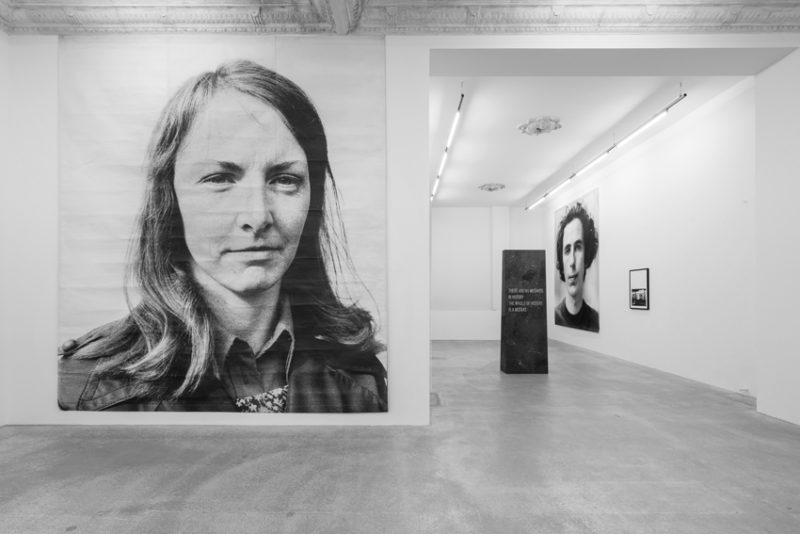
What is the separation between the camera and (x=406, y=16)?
4.60 meters

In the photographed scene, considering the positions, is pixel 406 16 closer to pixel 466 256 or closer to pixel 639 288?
pixel 639 288

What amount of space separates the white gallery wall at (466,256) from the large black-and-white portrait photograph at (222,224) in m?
10.4

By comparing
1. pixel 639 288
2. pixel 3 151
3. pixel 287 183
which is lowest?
pixel 639 288

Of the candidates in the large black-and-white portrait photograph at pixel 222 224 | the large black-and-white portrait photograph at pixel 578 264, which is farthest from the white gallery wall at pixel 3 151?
the large black-and-white portrait photograph at pixel 578 264

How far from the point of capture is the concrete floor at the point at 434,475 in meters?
2.74

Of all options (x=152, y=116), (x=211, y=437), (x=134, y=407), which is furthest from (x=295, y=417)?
(x=152, y=116)

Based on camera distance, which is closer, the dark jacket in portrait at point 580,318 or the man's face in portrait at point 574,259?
the dark jacket in portrait at point 580,318

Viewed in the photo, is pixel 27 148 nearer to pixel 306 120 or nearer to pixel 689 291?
pixel 306 120

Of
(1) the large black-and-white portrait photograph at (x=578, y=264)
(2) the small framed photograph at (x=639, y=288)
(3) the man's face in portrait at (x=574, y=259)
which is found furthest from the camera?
(3) the man's face in portrait at (x=574, y=259)

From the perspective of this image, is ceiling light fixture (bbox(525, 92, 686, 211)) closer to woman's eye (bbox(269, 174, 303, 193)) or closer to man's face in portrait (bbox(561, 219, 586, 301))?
man's face in portrait (bbox(561, 219, 586, 301))

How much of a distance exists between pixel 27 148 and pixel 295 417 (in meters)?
4.00

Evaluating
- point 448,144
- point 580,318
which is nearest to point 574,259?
point 580,318

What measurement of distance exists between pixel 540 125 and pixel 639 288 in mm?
3644

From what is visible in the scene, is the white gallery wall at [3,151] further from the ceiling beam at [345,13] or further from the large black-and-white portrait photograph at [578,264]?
the large black-and-white portrait photograph at [578,264]
